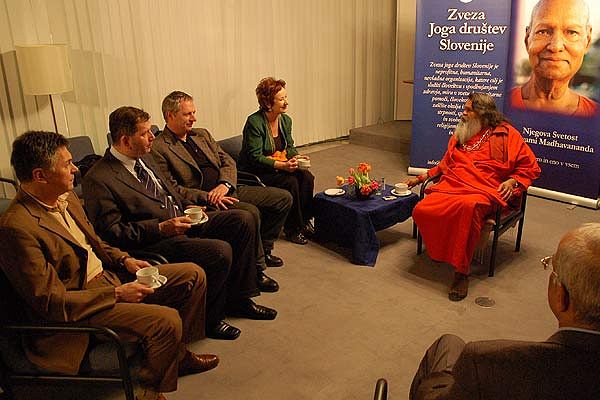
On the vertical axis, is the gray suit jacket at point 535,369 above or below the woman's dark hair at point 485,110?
below

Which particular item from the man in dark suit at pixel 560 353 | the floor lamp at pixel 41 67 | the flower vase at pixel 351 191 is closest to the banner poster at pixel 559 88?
the flower vase at pixel 351 191

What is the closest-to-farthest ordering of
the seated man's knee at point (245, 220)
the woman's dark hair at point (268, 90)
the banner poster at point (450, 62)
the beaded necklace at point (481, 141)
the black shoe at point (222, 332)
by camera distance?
the black shoe at point (222, 332), the seated man's knee at point (245, 220), the beaded necklace at point (481, 141), the woman's dark hair at point (268, 90), the banner poster at point (450, 62)

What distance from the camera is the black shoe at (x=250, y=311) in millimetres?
3100

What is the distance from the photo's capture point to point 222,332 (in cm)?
292

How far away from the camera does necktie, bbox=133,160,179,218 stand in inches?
113

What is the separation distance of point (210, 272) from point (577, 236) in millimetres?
1851

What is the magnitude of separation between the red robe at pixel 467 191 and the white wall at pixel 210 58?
274cm

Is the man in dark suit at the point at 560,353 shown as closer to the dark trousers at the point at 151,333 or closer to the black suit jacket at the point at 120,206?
the dark trousers at the point at 151,333

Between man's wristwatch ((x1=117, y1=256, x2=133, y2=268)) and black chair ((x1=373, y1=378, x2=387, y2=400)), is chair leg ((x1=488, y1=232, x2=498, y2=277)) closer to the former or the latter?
black chair ((x1=373, y1=378, x2=387, y2=400))

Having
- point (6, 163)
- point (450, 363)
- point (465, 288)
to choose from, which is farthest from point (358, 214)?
point (6, 163)

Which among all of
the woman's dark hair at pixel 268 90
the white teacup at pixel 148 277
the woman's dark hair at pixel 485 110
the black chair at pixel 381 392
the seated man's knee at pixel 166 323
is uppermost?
the woman's dark hair at pixel 268 90

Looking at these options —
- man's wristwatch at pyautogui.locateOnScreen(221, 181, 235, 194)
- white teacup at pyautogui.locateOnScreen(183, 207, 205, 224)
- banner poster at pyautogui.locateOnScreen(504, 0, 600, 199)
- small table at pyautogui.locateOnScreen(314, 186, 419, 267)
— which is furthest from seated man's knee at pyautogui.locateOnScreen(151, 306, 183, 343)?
banner poster at pyautogui.locateOnScreen(504, 0, 600, 199)

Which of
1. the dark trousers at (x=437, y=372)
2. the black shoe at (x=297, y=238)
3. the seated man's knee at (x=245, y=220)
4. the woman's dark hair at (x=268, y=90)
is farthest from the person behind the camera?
the black shoe at (x=297, y=238)

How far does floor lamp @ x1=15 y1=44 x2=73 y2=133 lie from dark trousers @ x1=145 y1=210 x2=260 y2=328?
1758 mm
